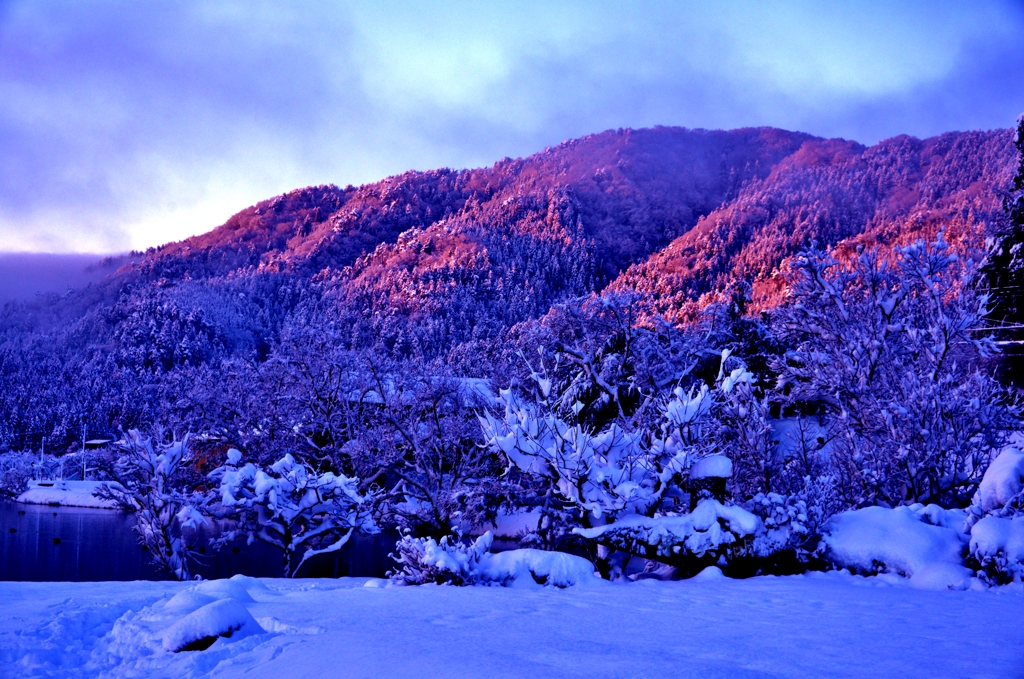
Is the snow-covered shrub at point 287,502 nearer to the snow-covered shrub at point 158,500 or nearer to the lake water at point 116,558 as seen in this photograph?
the snow-covered shrub at point 158,500

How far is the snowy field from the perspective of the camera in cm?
425

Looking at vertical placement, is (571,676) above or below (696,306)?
below

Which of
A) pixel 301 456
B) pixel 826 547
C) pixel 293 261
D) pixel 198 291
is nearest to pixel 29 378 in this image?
pixel 198 291

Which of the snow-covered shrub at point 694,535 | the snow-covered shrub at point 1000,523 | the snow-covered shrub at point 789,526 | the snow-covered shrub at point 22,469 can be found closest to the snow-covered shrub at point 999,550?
the snow-covered shrub at point 1000,523

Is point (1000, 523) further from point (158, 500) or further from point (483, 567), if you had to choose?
point (158, 500)

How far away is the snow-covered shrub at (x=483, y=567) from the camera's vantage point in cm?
834

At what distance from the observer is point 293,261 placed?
126 m

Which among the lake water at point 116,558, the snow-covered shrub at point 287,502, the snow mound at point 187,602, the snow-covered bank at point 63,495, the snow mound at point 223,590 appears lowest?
the snow-covered bank at point 63,495

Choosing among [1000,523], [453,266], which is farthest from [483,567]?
[453,266]

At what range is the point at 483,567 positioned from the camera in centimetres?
859

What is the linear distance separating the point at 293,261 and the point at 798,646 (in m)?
128

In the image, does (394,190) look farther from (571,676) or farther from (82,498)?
(571,676)

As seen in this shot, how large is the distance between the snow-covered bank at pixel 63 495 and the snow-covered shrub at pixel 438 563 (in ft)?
159

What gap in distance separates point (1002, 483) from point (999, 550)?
145 centimetres
